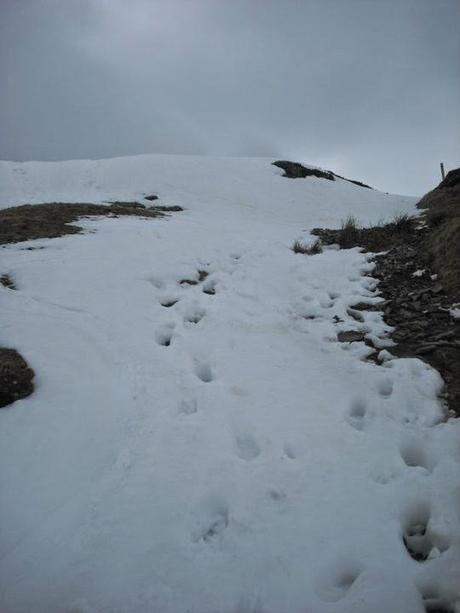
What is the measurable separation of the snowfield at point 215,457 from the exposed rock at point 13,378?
0.38ft

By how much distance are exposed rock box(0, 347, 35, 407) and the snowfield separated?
117mm

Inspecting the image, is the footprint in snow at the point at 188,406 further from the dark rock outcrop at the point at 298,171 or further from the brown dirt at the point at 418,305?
the dark rock outcrop at the point at 298,171

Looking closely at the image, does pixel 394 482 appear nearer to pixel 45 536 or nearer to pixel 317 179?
pixel 45 536

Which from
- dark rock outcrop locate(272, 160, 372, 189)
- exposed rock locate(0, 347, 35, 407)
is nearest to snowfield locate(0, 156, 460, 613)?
exposed rock locate(0, 347, 35, 407)

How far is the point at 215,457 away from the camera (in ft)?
9.06

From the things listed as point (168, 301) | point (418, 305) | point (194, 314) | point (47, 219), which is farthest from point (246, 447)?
point (47, 219)

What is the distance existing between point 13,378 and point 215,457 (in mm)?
1969

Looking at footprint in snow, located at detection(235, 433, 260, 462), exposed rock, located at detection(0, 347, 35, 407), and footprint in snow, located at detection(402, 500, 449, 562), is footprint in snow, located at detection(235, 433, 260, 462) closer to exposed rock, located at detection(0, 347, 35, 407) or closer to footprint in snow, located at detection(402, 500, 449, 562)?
footprint in snow, located at detection(402, 500, 449, 562)

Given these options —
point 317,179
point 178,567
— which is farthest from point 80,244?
point 317,179

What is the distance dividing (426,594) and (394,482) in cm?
66

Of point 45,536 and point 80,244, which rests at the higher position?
point 80,244

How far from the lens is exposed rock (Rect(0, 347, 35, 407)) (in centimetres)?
304

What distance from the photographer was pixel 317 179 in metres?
21.5

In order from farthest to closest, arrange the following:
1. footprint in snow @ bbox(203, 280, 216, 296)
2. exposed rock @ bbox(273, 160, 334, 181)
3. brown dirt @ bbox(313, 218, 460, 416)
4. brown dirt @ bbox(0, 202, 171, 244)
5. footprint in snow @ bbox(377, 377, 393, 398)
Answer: exposed rock @ bbox(273, 160, 334, 181)
brown dirt @ bbox(0, 202, 171, 244)
footprint in snow @ bbox(203, 280, 216, 296)
brown dirt @ bbox(313, 218, 460, 416)
footprint in snow @ bbox(377, 377, 393, 398)
